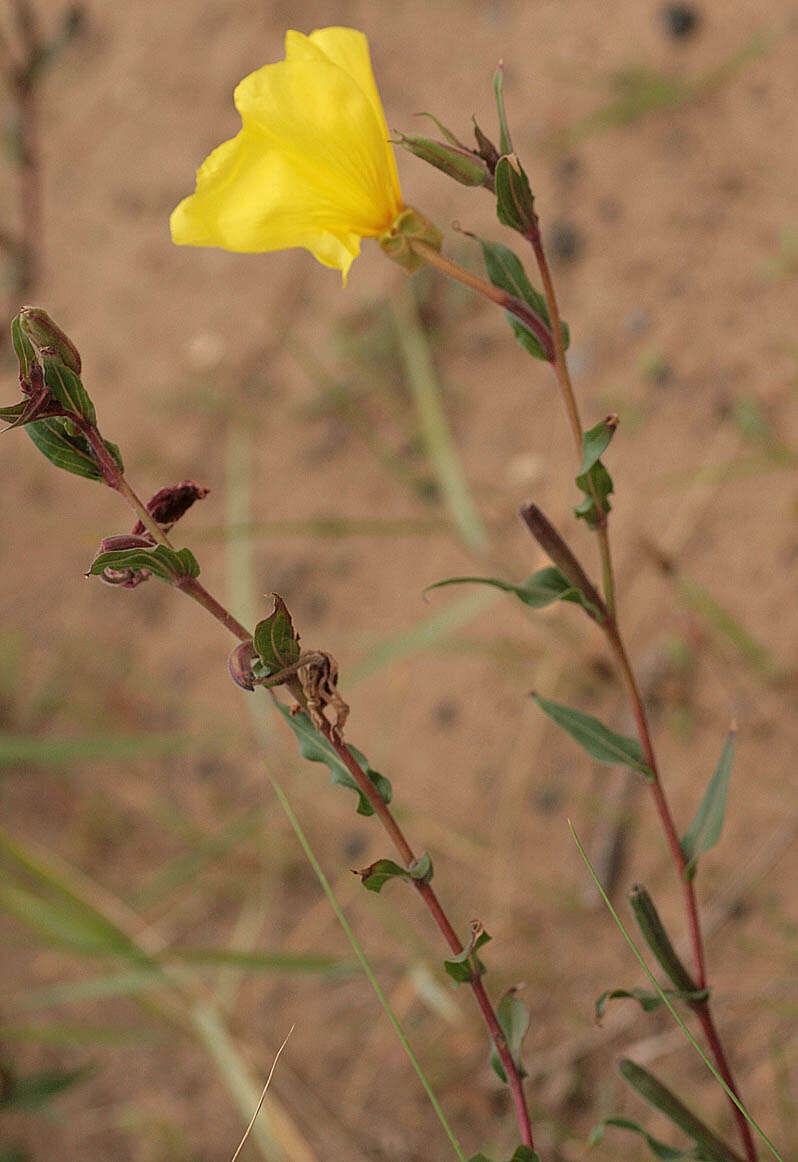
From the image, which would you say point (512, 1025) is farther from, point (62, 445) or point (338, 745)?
point (62, 445)

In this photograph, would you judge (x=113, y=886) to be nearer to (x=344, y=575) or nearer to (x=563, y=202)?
(x=344, y=575)

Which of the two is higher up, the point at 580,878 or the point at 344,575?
the point at 344,575

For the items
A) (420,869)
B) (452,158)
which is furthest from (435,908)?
(452,158)

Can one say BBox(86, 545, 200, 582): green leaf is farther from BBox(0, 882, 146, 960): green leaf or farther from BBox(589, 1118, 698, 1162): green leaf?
BBox(0, 882, 146, 960): green leaf

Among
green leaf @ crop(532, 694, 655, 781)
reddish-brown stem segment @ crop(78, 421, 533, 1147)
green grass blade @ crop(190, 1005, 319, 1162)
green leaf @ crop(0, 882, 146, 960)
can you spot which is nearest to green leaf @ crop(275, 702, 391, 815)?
reddish-brown stem segment @ crop(78, 421, 533, 1147)

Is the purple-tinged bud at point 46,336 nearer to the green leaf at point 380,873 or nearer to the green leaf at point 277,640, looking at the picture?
the green leaf at point 277,640

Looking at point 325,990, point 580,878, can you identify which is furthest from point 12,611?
point 580,878
